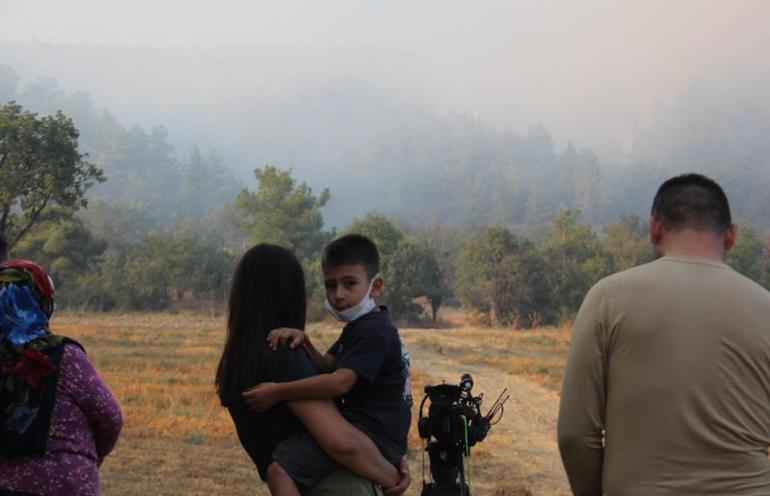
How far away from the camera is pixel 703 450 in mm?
2227

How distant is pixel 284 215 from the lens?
44.2m

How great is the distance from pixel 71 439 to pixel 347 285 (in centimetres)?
89

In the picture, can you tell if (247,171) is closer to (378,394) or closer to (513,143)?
(513,143)

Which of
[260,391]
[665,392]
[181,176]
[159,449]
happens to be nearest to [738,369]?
[665,392]

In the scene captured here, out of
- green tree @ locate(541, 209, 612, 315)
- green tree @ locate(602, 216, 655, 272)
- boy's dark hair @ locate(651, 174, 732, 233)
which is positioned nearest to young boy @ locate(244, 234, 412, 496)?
boy's dark hair @ locate(651, 174, 732, 233)

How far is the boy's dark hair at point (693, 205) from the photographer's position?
7.90 ft

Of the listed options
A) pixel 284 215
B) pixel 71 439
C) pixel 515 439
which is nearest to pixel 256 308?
pixel 71 439

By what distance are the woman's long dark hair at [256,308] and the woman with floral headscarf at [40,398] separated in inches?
15.5

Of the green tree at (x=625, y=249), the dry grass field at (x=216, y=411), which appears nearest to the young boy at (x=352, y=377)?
the dry grass field at (x=216, y=411)

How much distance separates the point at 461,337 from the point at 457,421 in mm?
24801

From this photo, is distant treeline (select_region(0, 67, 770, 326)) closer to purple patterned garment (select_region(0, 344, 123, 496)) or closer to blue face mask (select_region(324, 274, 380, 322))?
purple patterned garment (select_region(0, 344, 123, 496))

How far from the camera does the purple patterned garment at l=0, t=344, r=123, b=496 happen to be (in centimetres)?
248

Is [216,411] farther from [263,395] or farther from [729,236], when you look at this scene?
[729,236]

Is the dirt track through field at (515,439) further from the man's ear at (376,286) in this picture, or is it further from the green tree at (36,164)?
the green tree at (36,164)
